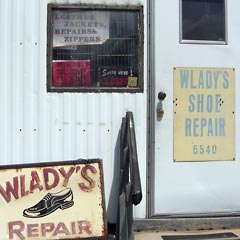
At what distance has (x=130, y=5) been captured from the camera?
15.4 feet

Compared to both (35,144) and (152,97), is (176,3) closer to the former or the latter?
(152,97)

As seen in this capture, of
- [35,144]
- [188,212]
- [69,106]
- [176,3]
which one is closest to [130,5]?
[176,3]

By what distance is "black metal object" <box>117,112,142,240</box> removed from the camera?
380 centimetres

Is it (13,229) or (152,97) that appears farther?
(152,97)

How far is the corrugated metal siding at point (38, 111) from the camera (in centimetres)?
461

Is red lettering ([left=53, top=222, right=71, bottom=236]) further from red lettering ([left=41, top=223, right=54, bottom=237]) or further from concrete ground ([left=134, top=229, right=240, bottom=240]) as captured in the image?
concrete ground ([left=134, top=229, right=240, bottom=240])

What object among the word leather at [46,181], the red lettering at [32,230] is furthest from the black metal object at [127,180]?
the red lettering at [32,230]

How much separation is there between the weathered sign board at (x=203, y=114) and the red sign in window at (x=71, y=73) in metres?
0.85

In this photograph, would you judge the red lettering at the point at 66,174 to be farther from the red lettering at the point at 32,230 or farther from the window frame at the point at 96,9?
the window frame at the point at 96,9

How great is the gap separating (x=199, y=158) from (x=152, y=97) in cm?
73

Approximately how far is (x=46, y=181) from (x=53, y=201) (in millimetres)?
187

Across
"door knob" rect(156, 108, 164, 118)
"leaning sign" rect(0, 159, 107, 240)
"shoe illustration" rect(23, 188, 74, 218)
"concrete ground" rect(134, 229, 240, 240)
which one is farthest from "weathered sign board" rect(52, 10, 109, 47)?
"concrete ground" rect(134, 229, 240, 240)

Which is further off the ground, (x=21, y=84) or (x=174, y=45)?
(x=174, y=45)

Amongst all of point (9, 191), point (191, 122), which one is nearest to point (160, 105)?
point (191, 122)
